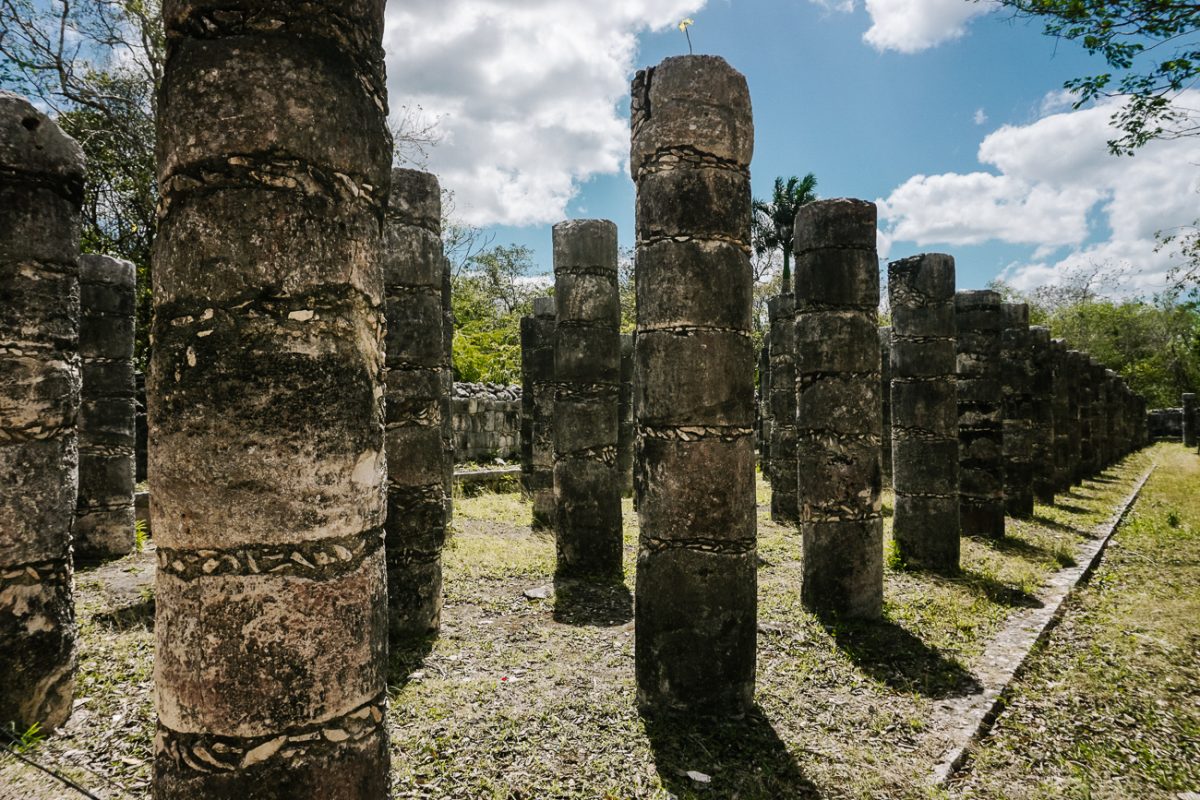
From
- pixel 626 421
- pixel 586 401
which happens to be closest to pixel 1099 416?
pixel 626 421

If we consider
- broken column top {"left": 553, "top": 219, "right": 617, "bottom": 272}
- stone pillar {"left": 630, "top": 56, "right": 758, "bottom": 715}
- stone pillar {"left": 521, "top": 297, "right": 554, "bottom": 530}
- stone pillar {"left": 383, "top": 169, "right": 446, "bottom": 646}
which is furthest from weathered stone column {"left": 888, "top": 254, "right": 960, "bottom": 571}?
stone pillar {"left": 383, "top": 169, "right": 446, "bottom": 646}

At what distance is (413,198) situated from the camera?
254 inches

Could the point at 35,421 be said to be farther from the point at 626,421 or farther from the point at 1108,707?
the point at 626,421

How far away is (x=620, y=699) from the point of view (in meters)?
4.93

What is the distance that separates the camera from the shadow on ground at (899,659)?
544 centimetres

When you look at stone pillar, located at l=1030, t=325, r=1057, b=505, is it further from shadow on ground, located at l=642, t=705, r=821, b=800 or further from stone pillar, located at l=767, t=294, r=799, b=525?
shadow on ground, located at l=642, t=705, r=821, b=800

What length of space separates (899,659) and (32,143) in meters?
7.19

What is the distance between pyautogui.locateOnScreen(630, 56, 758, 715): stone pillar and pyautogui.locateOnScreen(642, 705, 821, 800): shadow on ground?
0.54 feet

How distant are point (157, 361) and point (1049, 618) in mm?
7790

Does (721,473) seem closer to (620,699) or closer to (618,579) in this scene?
(620,699)

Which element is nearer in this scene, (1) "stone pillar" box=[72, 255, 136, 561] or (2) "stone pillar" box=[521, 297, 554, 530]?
(1) "stone pillar" box=[72, 255, 136, 561]

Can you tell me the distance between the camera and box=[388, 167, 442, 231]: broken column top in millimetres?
6367

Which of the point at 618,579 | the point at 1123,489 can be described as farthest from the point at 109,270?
the point at 1123,489

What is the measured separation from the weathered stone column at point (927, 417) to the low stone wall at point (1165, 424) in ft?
154
